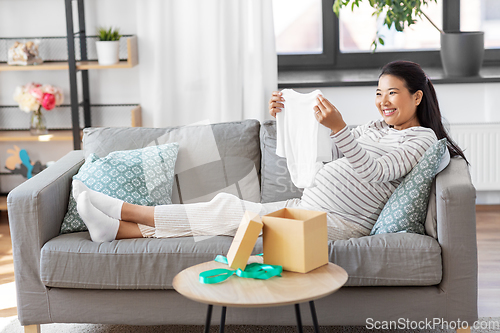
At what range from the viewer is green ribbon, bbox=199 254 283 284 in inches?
59.0

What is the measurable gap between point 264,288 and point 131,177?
37.8 inches

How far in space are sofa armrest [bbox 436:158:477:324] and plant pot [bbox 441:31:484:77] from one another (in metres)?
1.74

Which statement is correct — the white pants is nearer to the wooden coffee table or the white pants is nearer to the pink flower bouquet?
the wooden coffee table

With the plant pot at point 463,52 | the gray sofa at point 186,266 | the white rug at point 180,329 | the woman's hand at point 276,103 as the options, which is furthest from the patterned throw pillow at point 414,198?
the plant pot at point 463,52

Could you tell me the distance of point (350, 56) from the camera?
12.4ft

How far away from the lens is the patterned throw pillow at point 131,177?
2.18 metres

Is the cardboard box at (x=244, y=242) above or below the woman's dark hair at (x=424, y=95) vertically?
below

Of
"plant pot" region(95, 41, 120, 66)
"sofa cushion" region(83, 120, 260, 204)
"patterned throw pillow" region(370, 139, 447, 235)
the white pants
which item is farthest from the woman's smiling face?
"plant pot" region(95, 41, 120, 66)

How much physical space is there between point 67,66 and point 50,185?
140cm

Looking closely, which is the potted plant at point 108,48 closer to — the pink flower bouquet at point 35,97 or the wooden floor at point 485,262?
the pink flower bouquet at point 35,97

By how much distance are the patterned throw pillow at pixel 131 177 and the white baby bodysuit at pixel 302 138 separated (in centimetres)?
50

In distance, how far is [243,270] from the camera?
155 cm

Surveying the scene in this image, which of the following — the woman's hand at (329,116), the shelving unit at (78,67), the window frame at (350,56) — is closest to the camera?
the woman's hand at (329,116)

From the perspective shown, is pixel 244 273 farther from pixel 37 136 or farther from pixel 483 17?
pixel 483 17
